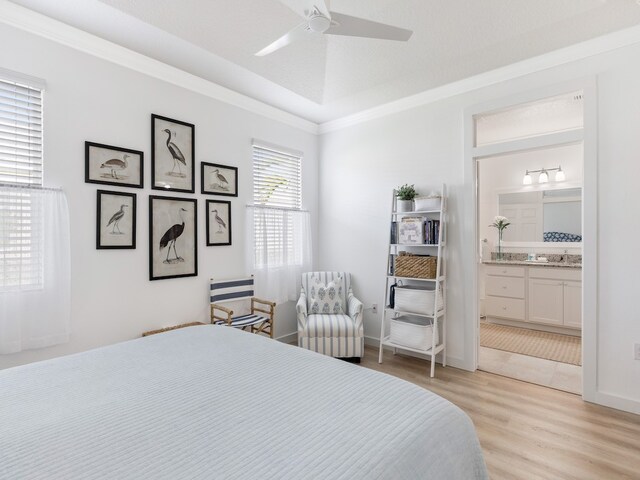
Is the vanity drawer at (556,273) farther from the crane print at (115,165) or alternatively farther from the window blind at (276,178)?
the crane print at (115,165)

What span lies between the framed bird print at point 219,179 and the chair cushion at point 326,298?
143 cm

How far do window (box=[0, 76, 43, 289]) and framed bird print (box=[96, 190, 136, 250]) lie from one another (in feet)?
1.26

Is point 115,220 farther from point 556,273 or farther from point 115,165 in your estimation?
point 556,273

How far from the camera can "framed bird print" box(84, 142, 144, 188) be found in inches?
103

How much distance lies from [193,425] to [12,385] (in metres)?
0.88

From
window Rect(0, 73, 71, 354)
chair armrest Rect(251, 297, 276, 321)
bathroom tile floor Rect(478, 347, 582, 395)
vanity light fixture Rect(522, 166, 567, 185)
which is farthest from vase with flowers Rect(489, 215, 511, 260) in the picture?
window Rect(0, 73, 71, 354)

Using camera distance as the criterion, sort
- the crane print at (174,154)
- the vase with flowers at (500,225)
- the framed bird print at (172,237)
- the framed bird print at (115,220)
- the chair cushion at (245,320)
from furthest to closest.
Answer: the vase with flowers at (500,225), the chair cushion at (245,320), the crane print at (174,154), the framed bird print at (172,237), the framed bird print at (115,220)

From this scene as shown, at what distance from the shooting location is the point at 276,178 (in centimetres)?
412

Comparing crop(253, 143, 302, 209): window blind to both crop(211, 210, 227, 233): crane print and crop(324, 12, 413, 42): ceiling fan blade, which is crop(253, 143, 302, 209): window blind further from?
crop(324, 12, 413, 42): ceiling fan blade

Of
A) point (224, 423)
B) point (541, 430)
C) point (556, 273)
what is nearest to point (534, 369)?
point (541, 430)

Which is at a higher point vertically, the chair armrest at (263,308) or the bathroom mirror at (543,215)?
the bathroom mirror at (543,215)

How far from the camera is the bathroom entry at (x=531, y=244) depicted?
13.2 feet

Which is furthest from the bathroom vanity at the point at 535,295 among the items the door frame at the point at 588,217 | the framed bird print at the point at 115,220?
the framed bird print at the point at 115,220

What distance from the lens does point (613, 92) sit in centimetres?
261
